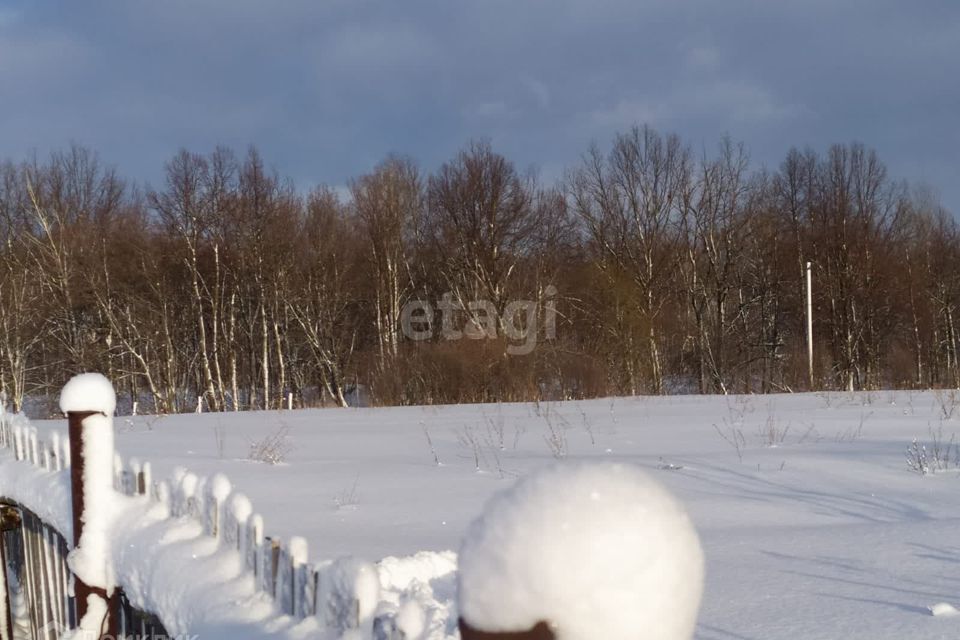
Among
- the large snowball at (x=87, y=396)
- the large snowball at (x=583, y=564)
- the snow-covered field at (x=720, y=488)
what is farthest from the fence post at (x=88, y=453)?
the large snowball at (x=583, y=564)

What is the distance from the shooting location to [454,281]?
969 inches

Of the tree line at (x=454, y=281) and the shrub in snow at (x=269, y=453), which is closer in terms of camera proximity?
the shrub in snow at (x=269, y=453)

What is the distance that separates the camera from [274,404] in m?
24.0

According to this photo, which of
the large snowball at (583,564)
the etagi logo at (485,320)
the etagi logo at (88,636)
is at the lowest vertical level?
the etagi logo at (88,636)

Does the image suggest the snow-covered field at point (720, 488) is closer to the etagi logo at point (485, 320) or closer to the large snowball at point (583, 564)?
the large snowball at point (583, 564)

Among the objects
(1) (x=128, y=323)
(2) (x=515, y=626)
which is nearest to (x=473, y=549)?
(2) (x=515, y=626)

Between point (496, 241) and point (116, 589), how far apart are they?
2066cm

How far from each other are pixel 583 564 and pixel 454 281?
79.2ft

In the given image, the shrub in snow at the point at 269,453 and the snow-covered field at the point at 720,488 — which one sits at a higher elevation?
the shrub in snow at the point at 269,453

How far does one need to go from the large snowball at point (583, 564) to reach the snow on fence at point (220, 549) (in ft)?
3.37

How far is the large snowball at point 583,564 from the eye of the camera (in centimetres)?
52

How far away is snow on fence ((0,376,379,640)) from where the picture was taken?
154 centimetres

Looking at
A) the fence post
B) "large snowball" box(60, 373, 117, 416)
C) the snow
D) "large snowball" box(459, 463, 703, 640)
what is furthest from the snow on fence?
the snow

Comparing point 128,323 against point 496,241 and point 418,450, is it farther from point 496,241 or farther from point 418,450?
point 418,450
